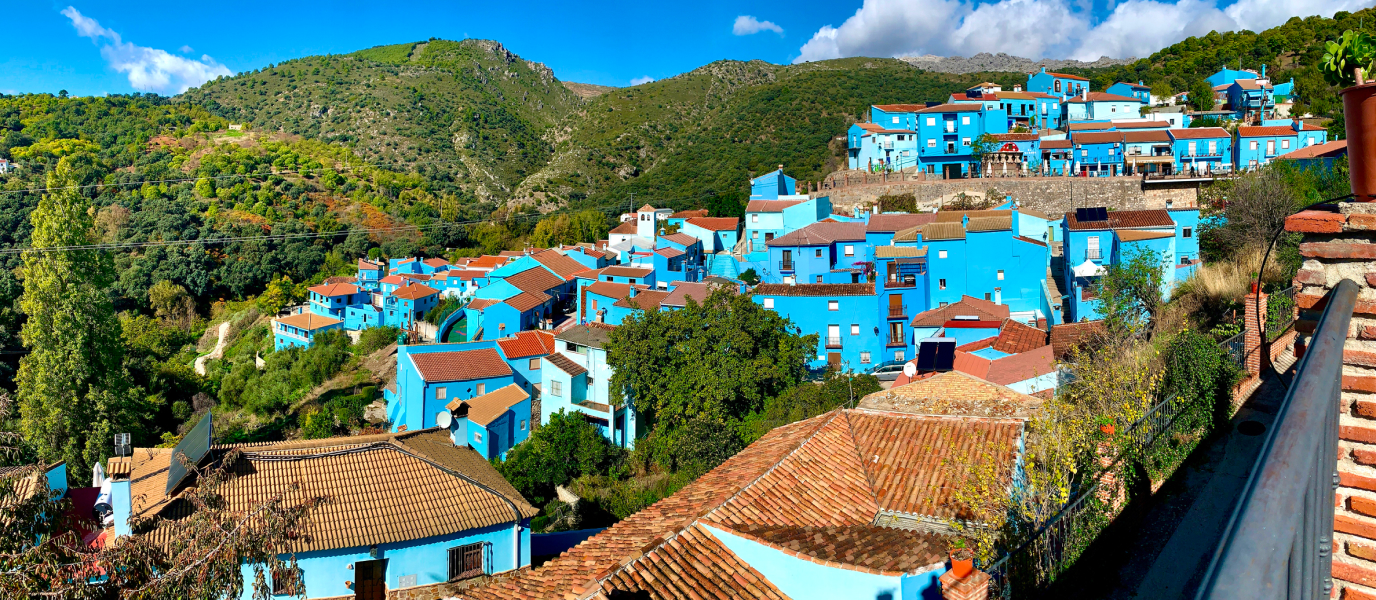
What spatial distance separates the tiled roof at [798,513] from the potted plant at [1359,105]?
5302 mm

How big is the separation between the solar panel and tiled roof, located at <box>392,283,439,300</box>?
28.0 m

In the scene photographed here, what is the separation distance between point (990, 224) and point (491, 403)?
18.1 meters

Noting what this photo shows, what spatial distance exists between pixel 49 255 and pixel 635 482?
2184 cm

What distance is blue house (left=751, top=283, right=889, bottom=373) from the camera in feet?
89.2

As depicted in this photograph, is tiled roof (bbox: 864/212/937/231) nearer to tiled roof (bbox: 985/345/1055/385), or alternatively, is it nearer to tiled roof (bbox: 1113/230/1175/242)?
tiled roof (bbox: 1113/230/1175/242)

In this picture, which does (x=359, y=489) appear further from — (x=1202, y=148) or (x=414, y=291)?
(x=1202, y=148)

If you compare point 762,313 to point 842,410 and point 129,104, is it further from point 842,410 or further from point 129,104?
point 129,104

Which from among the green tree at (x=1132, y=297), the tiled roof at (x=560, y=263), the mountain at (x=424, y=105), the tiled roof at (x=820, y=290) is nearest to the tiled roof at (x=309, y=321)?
the tiled roof at (x=560, y=263)

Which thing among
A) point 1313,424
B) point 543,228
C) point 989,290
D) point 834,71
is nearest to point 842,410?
point 1313,424

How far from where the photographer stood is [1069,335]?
2078 cm

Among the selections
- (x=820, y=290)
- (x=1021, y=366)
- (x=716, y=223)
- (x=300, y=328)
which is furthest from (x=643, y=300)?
(x=300, y=328)

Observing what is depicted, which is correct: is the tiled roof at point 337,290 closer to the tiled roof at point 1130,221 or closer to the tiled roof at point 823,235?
the tiled roof at point 823,235

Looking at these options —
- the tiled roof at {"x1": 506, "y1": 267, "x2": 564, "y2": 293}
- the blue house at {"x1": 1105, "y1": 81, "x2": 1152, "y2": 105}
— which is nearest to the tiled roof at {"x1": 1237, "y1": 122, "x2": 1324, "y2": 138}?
the blue house at {"x1": 1105, "y1": 81, "x2": 1152, "y2": 105}

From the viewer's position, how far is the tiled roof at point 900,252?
28.1 meters
